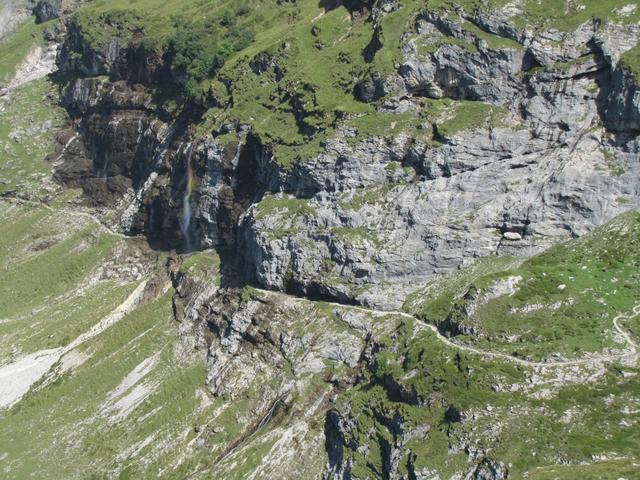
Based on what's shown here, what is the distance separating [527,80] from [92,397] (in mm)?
70926

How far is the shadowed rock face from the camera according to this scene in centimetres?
7919

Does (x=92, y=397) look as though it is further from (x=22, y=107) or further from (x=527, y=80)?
(x=22, y=107)

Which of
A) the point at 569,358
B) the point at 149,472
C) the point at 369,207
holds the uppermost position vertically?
the point at 369,207

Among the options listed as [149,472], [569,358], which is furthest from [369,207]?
[149,472]

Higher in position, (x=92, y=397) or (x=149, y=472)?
(x=92, y=397)

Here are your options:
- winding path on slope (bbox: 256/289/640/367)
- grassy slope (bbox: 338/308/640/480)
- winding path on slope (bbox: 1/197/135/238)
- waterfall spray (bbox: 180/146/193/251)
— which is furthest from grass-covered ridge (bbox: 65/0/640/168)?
grassy slope (bbox: 338/308/640/480)

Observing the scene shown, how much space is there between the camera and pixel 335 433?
74250 mm

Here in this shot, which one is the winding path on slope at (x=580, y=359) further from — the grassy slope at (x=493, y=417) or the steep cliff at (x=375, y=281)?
the grassy slope at (x=493, y=417)

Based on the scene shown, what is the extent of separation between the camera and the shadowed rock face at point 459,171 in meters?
79.2

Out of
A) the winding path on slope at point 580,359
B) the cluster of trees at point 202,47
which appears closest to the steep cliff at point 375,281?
the winding path on slope at point 580,359

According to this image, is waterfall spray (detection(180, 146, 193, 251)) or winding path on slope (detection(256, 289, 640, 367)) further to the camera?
waterfall spray (detection(180, 146, 193, 251))

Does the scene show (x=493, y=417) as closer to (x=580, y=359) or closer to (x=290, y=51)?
(x=580, y=359)

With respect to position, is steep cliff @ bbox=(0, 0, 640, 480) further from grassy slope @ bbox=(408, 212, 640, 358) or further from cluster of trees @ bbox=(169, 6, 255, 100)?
cluster of trees @ bbox=(169, 6, 255, 100)

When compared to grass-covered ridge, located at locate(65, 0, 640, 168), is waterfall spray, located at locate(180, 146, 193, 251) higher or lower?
lower
